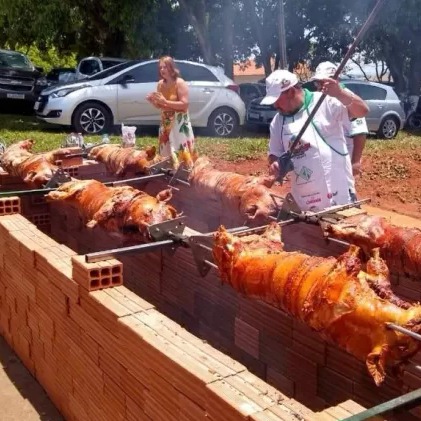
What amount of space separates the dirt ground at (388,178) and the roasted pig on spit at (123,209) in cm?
518

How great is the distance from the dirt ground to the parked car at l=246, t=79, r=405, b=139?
4675 mm

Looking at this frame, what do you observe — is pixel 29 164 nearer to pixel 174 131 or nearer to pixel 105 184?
pixel 105 184

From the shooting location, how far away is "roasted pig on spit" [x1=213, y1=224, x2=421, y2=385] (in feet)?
7.62

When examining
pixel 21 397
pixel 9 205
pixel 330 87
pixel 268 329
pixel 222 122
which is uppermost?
pixel 330 87

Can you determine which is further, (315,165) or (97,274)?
(315,165)

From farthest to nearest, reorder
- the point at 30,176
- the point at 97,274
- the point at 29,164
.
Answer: the point at 29,164 → the point at 30,176 → the point at 97,274

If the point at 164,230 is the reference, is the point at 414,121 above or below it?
above

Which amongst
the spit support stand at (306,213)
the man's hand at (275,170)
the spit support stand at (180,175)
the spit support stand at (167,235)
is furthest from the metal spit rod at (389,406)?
the spit support stand at (180,175)

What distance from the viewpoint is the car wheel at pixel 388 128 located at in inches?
706

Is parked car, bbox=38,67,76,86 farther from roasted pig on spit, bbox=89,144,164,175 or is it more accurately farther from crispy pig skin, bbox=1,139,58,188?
roasted pig on spit, bbox=89,144,164,175

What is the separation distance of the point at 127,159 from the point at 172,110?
47.7 inches

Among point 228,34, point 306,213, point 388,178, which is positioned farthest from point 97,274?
point 228,34

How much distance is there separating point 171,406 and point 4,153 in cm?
455

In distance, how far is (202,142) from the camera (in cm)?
1354
